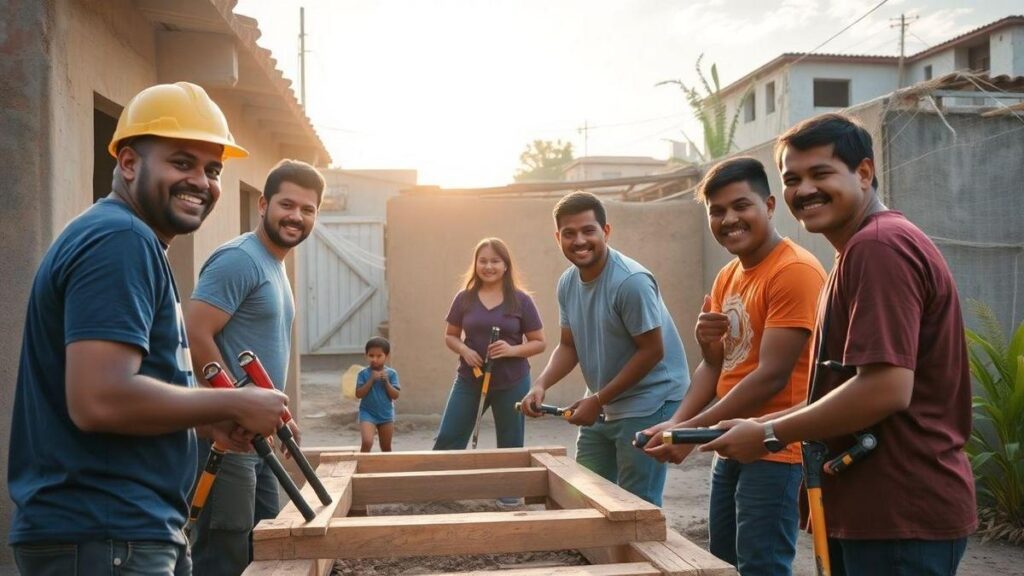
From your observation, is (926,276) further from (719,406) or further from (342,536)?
(342,536)

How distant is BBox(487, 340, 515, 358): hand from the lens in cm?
604

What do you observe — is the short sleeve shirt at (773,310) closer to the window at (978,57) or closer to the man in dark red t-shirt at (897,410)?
the man in dark red t-shirt at (897,410)

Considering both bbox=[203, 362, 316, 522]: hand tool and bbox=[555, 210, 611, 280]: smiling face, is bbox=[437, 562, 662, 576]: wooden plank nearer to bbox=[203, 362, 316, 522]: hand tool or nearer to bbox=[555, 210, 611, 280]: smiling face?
bbox=[203, 362, 316, 522]: hand tool

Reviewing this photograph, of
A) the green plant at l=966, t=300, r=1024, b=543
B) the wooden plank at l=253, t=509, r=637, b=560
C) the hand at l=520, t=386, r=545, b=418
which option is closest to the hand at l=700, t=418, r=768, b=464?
the wooden plank at l=253, t=509, r=637, b=560

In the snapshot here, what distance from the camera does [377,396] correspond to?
7.52m

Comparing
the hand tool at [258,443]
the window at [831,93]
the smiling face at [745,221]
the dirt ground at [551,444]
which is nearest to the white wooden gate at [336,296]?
the dirt ground at [551,444]

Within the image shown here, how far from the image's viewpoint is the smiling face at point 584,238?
4.10 m

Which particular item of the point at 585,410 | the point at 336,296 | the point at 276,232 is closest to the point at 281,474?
the point at 276,232

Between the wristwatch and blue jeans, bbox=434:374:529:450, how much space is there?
3852 mm

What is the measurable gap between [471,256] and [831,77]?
22.5 meters

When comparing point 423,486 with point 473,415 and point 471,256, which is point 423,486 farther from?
point 471,256

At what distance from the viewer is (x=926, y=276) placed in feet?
6.89

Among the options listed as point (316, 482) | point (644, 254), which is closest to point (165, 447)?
point (316, 482)

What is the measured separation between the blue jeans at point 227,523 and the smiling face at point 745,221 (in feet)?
6.24
